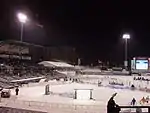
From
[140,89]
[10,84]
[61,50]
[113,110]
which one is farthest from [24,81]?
[61,50]

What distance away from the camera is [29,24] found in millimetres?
70125

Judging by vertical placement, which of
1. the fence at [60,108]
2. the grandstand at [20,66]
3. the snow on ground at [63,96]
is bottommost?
the snow on ground at [63,96]

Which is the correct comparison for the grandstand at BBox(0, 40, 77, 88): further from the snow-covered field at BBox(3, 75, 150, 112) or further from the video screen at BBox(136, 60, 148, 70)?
the video screen at BBox(136, 60, 148, 70)

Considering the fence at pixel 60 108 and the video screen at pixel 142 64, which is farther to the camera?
the video screen at pixel 142 64

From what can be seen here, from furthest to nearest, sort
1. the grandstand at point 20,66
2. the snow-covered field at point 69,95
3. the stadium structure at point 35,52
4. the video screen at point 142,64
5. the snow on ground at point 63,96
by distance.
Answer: the video screen at point 142,64 → the stadium structure at point 35,52 → the grandstand at point 20,66 → the snow on ground at point 63,96 → the snow-covered field at point 69,95

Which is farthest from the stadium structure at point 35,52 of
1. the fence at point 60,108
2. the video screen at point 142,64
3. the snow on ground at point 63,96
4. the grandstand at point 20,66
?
the fence at point 60,108

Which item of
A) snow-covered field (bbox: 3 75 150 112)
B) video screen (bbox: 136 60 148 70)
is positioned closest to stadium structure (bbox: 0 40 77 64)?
snow-covered field (bbox: 3 75 150 112)

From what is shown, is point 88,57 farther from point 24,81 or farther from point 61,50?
point 24,81

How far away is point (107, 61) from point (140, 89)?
5144cm

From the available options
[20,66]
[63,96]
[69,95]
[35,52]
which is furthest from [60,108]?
[35,52]

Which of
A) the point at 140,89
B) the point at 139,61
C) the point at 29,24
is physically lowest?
the point at 140,89

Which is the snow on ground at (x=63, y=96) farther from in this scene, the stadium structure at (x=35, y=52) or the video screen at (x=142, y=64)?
the video screen at (x=142, y=64)

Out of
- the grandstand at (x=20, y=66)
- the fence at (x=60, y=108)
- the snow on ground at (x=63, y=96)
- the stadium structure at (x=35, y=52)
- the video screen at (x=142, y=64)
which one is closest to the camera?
the fence at (x=60, y=108)

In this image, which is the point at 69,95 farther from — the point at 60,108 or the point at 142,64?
the point at 142,64
